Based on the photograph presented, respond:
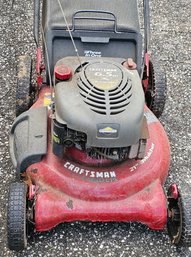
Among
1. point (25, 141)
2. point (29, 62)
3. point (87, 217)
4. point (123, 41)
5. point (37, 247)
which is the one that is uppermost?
point (123, 41)

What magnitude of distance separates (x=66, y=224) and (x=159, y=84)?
0.86 meters

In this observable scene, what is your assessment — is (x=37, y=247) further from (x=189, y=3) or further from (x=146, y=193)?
(x=189, y=3)

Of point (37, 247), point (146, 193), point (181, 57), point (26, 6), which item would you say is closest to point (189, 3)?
point (181, 57)

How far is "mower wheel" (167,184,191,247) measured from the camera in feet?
7.34

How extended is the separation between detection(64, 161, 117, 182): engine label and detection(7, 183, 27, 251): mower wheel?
23 centimetres

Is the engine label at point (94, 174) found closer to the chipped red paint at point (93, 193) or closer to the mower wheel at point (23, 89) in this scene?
the chipped red paint at point (93, 193)

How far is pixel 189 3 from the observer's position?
13.6 feet

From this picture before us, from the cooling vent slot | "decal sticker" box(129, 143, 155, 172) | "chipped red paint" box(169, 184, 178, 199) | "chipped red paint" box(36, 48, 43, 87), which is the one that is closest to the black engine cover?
the cooling vent slot

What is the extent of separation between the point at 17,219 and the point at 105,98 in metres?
0.60

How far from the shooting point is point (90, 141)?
6.91 feet

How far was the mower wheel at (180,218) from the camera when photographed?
7.34ft

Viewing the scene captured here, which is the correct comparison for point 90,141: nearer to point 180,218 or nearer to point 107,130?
point 107,130

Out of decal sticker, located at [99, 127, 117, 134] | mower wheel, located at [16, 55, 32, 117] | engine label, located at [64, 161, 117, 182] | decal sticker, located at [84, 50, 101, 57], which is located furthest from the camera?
mower wheel, located at [16, 55, 32, 117]

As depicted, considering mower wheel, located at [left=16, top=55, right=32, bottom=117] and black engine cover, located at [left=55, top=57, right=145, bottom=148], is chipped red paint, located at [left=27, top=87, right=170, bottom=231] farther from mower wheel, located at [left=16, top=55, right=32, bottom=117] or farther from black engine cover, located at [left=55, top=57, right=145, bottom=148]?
mower wheel, located at [left=16, top=55, right=32, bottom=117]
